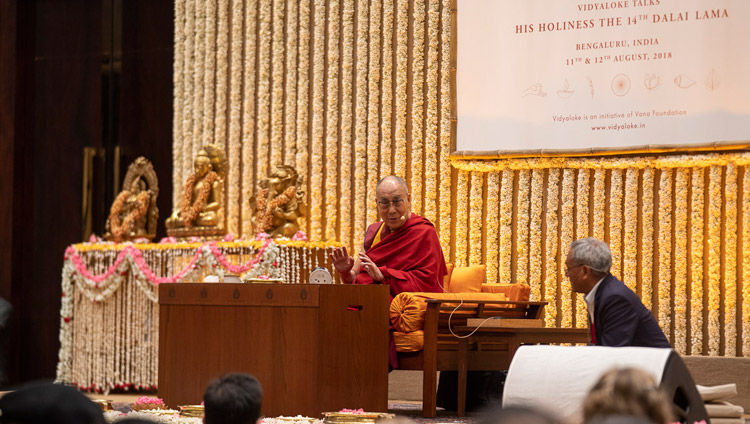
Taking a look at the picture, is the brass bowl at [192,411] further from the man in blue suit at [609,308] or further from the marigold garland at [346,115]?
the marigold garland at [346,115]

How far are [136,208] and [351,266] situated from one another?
2822 millimetres

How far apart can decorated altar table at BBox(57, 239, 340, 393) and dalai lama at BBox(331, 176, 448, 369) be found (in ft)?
2.86

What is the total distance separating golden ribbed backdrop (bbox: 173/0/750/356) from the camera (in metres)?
6.92

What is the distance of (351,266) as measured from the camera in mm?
6070

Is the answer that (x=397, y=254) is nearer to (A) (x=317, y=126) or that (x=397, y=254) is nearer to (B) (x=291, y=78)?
(A) (x=317, y=126)

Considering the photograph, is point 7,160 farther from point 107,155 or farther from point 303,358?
point 303,358

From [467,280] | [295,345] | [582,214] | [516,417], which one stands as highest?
[582,214]

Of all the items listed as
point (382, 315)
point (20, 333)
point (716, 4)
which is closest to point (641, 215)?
point (716, 4)

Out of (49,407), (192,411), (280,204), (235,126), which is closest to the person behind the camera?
(49,407)

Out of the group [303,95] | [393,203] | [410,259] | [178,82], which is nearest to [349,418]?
[410,259]

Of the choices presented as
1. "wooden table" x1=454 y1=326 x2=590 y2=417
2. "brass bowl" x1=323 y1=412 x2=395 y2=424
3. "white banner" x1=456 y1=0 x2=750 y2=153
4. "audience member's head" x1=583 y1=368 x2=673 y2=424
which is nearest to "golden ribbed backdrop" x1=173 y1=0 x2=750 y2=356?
"white banner" x1=456 y1=0 x2=750 y2=153

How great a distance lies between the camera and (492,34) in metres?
7.60

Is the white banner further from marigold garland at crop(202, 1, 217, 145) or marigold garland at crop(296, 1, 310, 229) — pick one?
marigold garland at crop(202, 1, 217, 145)

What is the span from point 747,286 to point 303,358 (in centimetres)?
316
